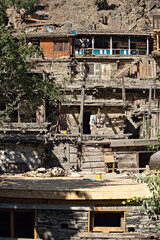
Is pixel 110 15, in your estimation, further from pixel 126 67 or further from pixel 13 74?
pixel 13 74

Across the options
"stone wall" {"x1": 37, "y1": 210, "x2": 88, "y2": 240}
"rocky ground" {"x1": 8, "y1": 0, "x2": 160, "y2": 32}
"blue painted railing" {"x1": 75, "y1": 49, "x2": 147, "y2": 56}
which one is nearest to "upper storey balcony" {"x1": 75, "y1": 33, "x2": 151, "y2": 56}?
"blue painted railing" {"x1": 75, "y1": 49, "x2": 147, "y2": 56}

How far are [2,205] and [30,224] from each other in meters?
1.39

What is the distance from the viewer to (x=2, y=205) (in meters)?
11.3

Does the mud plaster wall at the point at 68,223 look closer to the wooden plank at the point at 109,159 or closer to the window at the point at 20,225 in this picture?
the window at the point at 20,225

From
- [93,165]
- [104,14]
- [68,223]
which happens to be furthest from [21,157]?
[104,14]

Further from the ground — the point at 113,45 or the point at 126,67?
the point at 113,45

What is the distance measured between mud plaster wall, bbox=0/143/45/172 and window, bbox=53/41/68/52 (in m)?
14.3

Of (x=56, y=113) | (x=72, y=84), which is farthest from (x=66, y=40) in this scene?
(x=56, y=113)

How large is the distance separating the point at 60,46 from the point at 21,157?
51.0 feet

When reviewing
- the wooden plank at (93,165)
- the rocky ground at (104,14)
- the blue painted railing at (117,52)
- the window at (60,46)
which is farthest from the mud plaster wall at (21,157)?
the rocky ground at (104,14)

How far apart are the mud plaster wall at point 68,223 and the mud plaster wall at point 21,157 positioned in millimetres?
12579

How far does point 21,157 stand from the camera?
2381 cm

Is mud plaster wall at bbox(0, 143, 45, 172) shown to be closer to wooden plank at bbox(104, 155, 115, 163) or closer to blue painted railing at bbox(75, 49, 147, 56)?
wooden plank at bbox(104, 155, 115, 163)

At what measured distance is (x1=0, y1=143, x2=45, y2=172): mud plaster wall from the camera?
2353cm
